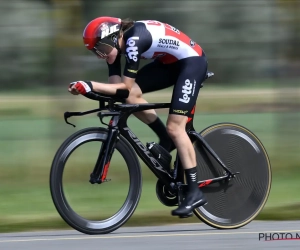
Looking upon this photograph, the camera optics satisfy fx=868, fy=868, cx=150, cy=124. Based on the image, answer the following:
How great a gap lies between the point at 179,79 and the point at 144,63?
276 centimetres

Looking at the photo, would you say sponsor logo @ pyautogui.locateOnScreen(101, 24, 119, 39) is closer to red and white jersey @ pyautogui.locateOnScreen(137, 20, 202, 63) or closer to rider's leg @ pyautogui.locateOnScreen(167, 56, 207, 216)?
red and white jersey @ pyautogui.locateOnScreen(137, 20, 202, 63)

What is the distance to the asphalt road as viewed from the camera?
622 centimetres

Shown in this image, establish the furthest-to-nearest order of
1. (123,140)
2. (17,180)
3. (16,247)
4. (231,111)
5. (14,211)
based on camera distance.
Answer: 1. (231,111)
2. (17,180)
3. (14,211)
4. (123,140)
5. (16,247)

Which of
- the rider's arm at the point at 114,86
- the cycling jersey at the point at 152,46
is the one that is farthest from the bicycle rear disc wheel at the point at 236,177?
the rider's arm at the point at 114,86

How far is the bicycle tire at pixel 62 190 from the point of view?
6.56 meters

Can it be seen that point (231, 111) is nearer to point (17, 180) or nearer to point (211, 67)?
point (211, 67)

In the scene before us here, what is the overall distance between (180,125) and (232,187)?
774mm

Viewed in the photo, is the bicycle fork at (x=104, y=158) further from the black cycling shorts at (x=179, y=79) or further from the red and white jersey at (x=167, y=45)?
the red and white jersey at (x=167, y=45)

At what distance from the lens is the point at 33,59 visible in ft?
31.5

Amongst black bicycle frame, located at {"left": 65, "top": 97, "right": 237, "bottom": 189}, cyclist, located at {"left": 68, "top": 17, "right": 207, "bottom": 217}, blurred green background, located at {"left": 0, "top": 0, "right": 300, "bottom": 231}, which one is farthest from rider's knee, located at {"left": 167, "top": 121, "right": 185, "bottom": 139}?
blurred green background, located at {"left": 0, "top": 0, "right": 300, "bottom": 231}

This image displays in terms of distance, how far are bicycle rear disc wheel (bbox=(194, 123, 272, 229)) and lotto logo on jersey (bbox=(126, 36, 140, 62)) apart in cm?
105

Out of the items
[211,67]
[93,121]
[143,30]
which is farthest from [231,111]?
[143,30]

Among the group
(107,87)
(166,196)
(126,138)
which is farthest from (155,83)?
(166,196)

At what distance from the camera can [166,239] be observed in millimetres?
6496
